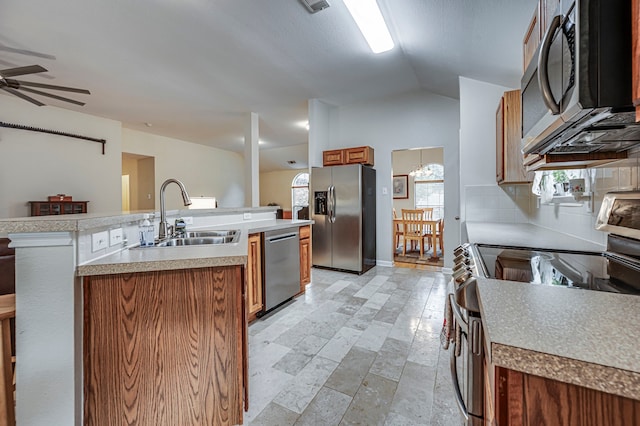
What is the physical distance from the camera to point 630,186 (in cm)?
110

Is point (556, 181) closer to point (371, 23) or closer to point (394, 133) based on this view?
point (371, 23)

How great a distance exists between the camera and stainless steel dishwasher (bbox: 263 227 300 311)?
259 cm

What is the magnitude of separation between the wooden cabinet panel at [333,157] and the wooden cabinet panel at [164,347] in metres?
3.40

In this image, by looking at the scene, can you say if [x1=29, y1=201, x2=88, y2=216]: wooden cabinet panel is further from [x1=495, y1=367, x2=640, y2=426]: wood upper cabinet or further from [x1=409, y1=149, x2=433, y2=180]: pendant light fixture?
[x1=409, y1=149, x2=433, y2=180]: pendant light fixture

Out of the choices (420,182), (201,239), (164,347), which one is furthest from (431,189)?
(164,347)

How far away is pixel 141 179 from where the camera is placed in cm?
665

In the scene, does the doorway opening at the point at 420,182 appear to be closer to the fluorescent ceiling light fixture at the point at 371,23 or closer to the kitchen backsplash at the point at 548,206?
the kitchen backsplash at the point at 548,206

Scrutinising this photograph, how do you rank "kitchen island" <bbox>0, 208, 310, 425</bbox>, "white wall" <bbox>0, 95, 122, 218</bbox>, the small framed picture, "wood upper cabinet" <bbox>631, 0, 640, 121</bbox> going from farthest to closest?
the small framed picture → "white wall" <bbox>0, 95, 122, 218</bbox> → "kitchen island" <bbox>0, 208, 310, 425</bbox> → "wood upper cabinet" <bbox>631, 0, 640, 121</bbox>

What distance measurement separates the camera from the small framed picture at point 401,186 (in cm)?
729

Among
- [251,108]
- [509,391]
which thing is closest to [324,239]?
[251,108]

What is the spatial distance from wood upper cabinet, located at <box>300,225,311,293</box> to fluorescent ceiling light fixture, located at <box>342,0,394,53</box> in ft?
6.93

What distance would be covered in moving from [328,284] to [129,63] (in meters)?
3.55

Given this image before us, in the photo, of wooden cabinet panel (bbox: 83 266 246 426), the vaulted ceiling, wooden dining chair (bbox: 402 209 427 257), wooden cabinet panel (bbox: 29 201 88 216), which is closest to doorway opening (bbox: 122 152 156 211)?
wooden cabinet panel (bbox: 29 201 88 216)

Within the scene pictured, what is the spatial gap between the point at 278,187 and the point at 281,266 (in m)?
6.99
